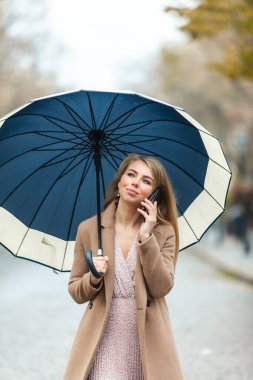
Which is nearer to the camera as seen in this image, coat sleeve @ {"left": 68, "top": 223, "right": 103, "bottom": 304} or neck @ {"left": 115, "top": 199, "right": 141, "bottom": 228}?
coat sleeve @ {"left": 68, "top": 223, "right": 103, "bottom": 304}

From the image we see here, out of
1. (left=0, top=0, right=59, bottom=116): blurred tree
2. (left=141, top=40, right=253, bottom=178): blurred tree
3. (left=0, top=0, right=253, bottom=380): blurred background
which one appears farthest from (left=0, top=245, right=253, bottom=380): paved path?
(left=141, top=40, right=253, bottom=178): blurred tree

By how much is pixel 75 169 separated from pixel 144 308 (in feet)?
3.76

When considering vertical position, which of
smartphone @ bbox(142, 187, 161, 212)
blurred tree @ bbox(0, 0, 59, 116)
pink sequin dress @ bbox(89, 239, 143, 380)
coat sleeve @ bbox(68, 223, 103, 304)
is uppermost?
blurred tree @ bbox(0, 0, 59, 116)

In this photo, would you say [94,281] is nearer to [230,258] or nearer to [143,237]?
[143,237]

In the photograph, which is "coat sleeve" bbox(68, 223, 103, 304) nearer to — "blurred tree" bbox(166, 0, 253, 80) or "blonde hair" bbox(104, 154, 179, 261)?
"blonde hair" bbox(104, 154, 179, 261)

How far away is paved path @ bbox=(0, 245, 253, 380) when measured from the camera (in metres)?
8.07

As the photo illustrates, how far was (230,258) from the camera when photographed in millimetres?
23875

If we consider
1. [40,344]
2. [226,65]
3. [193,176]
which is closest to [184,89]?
[226,65]

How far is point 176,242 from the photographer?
438 cm

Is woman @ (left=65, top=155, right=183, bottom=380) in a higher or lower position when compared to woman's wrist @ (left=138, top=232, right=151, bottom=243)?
lower

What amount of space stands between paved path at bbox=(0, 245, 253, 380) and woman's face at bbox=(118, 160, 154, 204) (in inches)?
146

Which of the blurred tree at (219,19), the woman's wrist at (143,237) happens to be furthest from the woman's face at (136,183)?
the blurred tree at (219,19)

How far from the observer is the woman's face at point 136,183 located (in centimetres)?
425

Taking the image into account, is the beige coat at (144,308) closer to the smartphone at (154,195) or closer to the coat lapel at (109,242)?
the coat lapel at (109,242)
